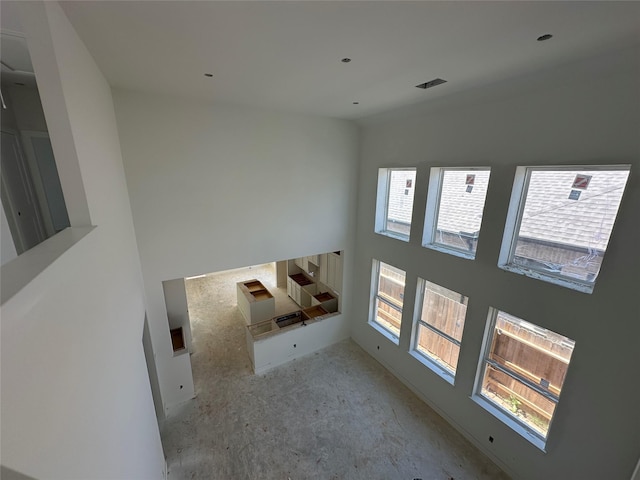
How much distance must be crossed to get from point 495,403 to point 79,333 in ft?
15.4

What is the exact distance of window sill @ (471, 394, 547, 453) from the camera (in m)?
3.16

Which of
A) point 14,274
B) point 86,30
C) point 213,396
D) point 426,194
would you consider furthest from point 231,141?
point 213,396

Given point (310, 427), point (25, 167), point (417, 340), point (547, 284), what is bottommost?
point (310, 427)

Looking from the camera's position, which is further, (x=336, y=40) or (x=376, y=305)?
(x=376, y=305)

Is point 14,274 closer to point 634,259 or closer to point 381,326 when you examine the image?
point 634,259

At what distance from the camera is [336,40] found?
2.11 metres

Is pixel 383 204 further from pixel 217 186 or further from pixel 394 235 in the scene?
pixel 217 186

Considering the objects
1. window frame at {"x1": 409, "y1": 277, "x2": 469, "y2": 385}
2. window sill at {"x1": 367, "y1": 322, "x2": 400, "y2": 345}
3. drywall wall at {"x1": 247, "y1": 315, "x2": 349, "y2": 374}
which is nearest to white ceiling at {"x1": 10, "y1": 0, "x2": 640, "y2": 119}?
window frame at {"x1": 409, "y1": 277, "x2": 469, "y2": 385}

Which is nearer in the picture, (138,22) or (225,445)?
(138,22)

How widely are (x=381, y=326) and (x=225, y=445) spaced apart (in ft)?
11.1

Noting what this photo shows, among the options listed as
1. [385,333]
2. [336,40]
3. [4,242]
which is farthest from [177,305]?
[336,40]

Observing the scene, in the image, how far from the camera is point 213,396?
4.61 metres

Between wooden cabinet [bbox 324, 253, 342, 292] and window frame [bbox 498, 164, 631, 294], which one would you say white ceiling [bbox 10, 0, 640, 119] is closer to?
window frame [bbox 498, 164, 631, 294]

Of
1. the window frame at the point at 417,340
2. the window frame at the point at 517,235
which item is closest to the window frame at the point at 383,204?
the window frame at the point at 417,340
